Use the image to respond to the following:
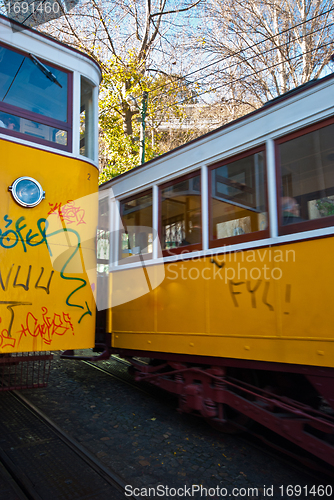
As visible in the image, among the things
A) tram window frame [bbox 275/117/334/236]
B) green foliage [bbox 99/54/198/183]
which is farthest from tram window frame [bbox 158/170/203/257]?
green foliage [bbox 99/54/198/183]

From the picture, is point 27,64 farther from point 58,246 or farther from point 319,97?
A: point 319,97

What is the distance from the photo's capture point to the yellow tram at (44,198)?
357 cm

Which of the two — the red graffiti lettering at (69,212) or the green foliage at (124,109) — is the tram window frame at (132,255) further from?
the green foliage at (124,109)

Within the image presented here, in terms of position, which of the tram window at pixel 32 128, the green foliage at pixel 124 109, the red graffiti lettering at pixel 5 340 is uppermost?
the green foliage at pixel 124 109

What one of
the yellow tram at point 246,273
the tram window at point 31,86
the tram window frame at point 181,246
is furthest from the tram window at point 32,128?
the tram window frame at point 181,246

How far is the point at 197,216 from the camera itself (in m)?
4.04

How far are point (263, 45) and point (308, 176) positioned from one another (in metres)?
13.1

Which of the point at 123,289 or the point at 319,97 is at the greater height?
the point at 319,97

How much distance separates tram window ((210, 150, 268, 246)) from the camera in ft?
11.4

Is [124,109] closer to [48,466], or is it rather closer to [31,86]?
[31,86]

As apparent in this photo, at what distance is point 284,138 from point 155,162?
1715 mm

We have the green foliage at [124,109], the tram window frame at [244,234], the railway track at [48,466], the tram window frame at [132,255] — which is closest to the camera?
the railway track at [48,466]

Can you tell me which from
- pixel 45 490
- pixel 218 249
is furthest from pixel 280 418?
pixel 45 490

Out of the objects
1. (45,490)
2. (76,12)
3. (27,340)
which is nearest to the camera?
(45,490)
